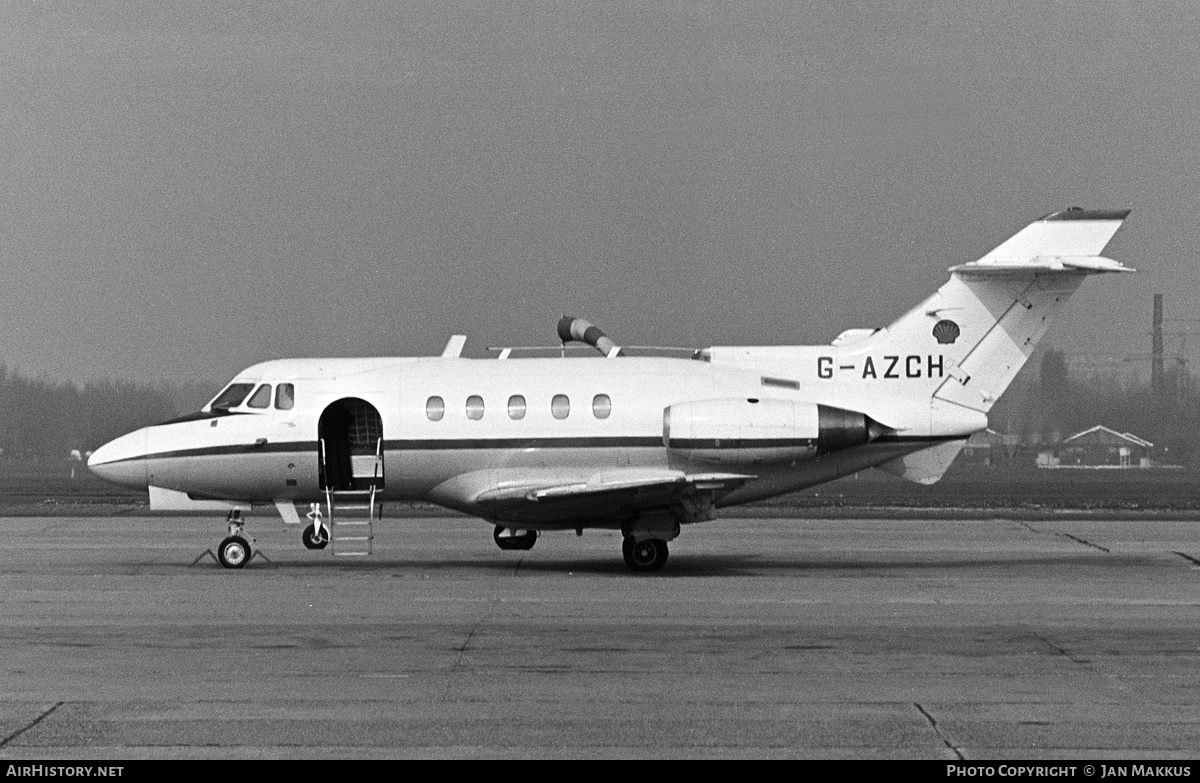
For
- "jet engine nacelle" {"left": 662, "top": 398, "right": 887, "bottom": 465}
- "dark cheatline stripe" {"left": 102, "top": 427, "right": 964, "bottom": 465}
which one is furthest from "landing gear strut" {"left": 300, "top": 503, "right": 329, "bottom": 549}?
"jet engine nacelle" {"left": 662, "top": 398, "right": 887, "bottom": 465}

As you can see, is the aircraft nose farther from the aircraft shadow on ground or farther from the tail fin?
the tail fin

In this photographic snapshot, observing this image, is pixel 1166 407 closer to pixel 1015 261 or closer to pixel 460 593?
pixel 1015 261

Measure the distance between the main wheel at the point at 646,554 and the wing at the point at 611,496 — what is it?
1.62 feet

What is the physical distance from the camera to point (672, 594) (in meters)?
20.5

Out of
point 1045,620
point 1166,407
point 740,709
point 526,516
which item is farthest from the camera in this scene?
point 1166,407

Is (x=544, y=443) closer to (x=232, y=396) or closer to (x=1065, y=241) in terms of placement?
(x=232, y=396)

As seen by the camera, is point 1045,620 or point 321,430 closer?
point 1045,620

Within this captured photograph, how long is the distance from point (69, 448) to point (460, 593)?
67602 millimetres

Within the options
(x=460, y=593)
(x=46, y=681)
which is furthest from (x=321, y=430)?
(x=46, y=681)

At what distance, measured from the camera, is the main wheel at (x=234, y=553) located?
77.5 feet

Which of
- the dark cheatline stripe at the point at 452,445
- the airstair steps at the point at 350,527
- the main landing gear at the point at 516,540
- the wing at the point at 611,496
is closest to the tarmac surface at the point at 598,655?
the main landing gear at the point at 516,540

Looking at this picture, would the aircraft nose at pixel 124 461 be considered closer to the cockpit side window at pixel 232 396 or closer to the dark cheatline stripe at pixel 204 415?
the dark cheatline stripe at pixel 204 415

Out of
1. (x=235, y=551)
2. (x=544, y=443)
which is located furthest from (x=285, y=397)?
(x=544, y=443)
